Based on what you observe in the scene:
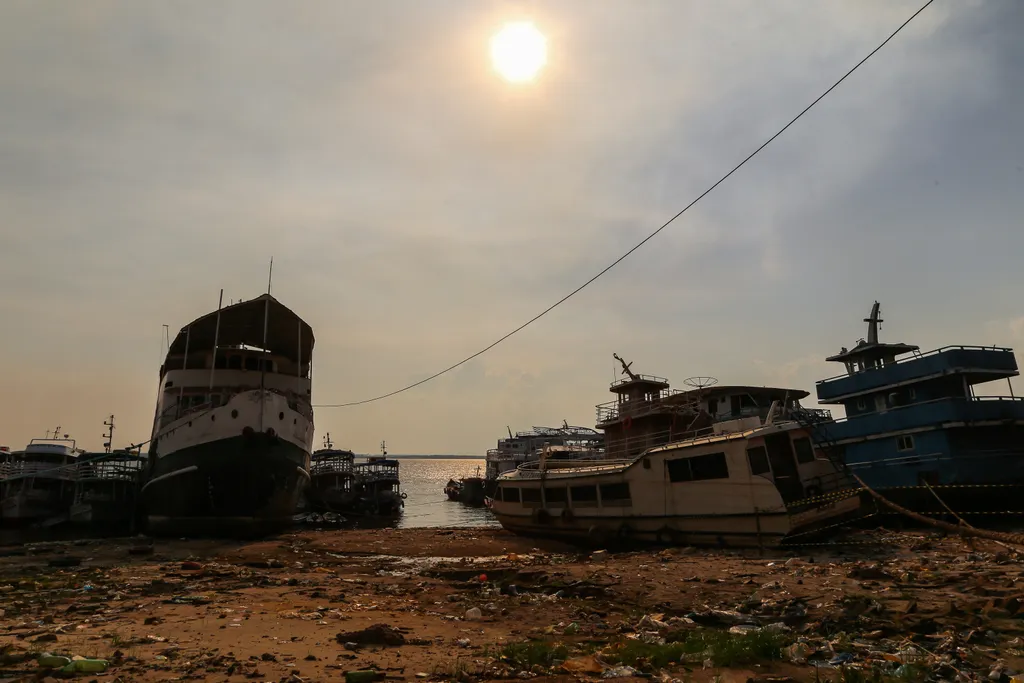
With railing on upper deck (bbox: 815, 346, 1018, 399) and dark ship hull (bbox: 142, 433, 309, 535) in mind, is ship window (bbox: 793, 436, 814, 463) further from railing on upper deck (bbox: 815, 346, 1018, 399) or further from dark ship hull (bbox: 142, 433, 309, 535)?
dark ship hull (bbox: 142, 433, 309, 535)

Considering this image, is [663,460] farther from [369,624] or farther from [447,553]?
[369,624]

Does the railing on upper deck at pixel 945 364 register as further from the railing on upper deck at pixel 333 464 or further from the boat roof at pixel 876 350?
the railing on upper deck at pixel 333 464

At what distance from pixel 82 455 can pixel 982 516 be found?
160 feet

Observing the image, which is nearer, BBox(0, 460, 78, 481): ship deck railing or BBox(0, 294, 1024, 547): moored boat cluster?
BBox(0, 294, 1024, 547): moored boat cluster

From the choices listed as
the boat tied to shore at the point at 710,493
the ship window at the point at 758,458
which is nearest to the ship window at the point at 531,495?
the boat tied to shore at the point at 710,493

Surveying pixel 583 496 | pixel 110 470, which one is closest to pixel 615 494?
pixel 583 496

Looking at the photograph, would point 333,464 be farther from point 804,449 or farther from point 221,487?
point 804,449

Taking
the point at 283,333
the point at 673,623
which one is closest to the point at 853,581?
the point at 673,623

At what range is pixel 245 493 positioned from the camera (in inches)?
935

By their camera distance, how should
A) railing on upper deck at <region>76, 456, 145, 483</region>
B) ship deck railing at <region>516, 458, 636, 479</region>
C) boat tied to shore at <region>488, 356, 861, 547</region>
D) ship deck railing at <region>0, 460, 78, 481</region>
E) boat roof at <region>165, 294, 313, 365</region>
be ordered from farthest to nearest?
railing on upper deck at <region>76, 456, 145, 483</region>
ship deck railing at <region>0, 460, 78, 481</region>
boat roof at <region>165, 294, 313, 365</region>
ship deck railing at <region>516, 458, 636, 479</region>
boat tied to shore at <region>488, 356, 861, 547</region>

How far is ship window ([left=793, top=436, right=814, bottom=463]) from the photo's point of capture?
56.5 ft

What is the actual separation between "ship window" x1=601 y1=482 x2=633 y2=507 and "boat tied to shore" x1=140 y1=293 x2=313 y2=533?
45.3ft

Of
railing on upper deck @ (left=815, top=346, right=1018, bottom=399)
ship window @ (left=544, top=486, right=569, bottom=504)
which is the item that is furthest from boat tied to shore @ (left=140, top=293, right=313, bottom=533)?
railing on upper deck @ (left=815, top=346, right=1018, bottom=399)

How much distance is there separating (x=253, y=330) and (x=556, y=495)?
17191 millimetres
